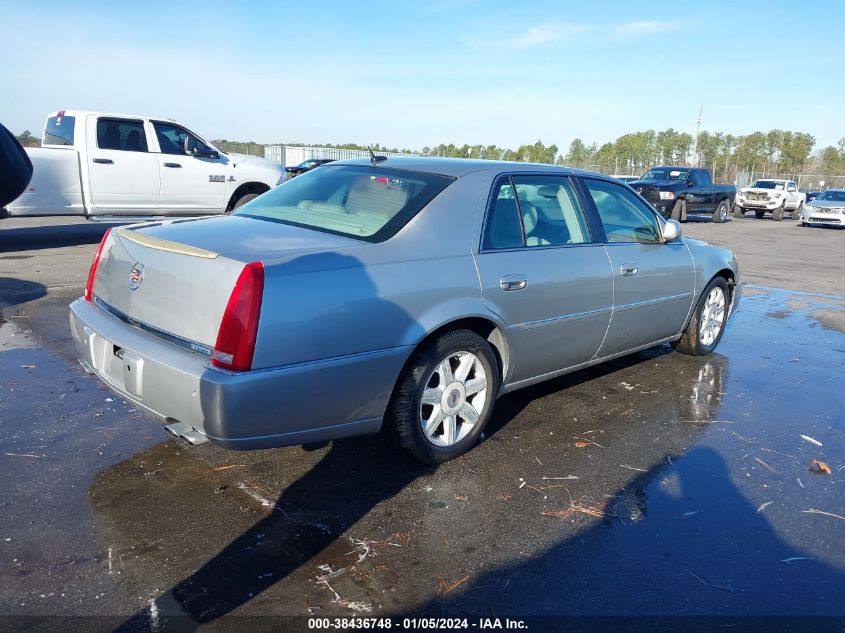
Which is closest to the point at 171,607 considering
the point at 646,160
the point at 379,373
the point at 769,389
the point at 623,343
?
the point at 379,373

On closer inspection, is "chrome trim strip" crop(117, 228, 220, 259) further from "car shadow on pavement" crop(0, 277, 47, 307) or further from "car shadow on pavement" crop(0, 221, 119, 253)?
"car shadow on pavement" crop(0, 221, 119, 253)

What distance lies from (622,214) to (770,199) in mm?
25528

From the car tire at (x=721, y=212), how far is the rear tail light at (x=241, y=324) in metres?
23.3

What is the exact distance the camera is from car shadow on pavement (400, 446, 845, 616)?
2.45 m

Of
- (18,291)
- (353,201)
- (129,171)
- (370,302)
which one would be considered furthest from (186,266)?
(129,171)

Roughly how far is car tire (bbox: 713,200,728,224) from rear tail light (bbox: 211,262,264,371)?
23253 mm

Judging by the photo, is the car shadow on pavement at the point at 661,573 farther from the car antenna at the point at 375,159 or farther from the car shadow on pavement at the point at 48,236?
the car shadow on pavement at the point at 48,236

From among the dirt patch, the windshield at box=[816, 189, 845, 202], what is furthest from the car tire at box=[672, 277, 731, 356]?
the windshield at box=[816, 189, 845, 202]

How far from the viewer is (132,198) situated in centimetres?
1059

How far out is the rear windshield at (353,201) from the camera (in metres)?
3.47

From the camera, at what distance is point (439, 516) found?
306 centimetres

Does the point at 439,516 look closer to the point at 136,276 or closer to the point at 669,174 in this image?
the point at 136,276

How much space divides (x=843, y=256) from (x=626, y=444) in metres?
13.7

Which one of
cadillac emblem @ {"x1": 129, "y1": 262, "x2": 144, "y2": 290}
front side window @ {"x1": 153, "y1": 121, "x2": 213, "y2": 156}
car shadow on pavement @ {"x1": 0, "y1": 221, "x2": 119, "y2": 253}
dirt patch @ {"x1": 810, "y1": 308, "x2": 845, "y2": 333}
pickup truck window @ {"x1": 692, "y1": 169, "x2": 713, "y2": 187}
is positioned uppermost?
front side window @ {"x1": 153, "y1": 121, "x2": 213, "y2": 156}
